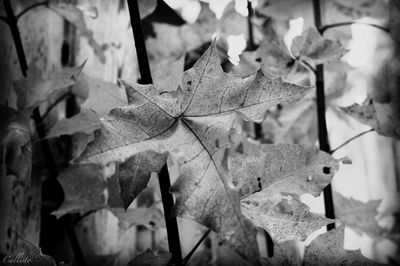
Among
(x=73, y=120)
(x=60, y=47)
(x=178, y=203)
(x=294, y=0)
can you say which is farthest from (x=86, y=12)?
(x=178, y=203)

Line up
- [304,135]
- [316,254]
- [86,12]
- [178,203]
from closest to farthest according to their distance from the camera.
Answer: [178,203], [316,254], [86,12], [304,135]

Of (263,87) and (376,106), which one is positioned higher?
(263,87)

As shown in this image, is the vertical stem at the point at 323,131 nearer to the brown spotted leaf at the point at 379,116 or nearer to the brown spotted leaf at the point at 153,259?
the brown spotted leaf at the point at 379,116

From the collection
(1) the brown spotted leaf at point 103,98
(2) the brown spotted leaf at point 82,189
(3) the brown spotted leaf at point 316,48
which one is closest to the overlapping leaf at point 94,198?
(2) the brown spotted leaf at point 82,189

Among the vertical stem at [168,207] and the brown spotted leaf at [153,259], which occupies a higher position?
the vertical stem at [168,207]

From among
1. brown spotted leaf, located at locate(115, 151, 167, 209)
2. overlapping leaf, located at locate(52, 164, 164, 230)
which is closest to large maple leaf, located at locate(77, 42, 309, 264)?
brown spotted leaf, located at locate(115, 151, 167, 209)

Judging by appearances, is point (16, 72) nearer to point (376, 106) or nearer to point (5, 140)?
point (5, 140)

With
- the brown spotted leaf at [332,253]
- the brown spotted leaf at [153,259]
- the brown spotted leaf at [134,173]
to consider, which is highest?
the brown spotted leaf at [134,173]
